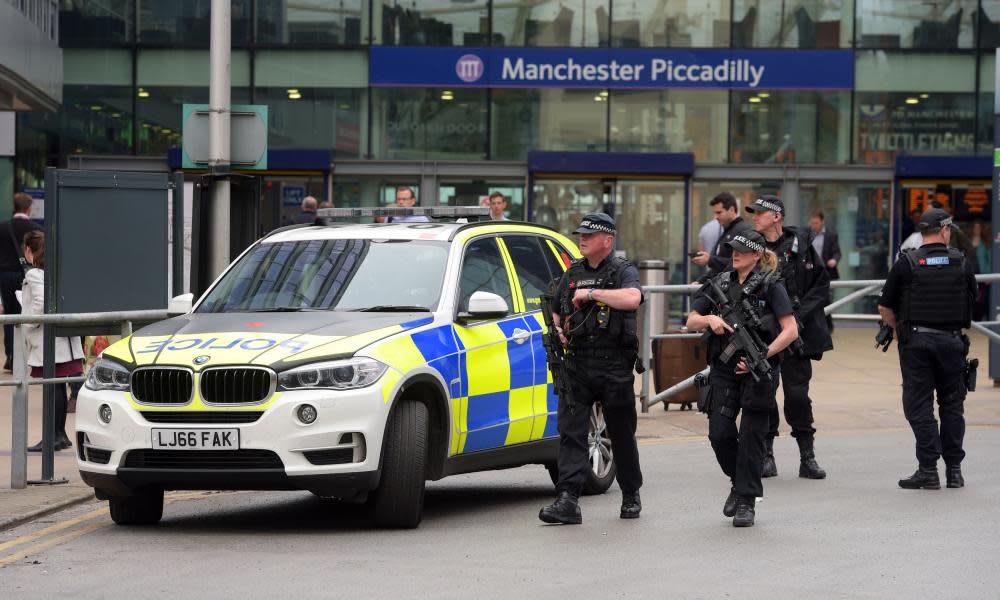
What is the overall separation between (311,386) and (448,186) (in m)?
20.2

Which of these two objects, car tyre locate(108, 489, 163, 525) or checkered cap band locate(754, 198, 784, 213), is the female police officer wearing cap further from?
car tyre locate(108, 489, 163, 525)

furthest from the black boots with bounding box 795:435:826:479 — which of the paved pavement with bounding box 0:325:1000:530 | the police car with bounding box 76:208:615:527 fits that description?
the police car with bounding box 76:208:615:527

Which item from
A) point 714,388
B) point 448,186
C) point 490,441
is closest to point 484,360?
point 490,441

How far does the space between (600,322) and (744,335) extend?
0.83 meters

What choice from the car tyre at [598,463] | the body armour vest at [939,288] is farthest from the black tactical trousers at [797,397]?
the car tyre at [598,463]

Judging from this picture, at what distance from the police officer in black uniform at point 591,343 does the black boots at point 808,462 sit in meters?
2.60

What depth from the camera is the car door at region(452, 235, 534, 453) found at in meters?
9.70

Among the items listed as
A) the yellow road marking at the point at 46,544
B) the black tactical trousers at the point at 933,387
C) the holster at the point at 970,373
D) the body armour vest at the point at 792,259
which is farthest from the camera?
the body armour vest at the point at 792,259

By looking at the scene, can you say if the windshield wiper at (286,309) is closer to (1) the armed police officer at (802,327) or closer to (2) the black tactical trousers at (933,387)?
(1) the armed police officer at (802,327)

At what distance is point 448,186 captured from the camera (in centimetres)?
2886

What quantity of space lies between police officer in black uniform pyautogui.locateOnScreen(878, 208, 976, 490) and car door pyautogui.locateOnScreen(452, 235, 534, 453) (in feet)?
9.14

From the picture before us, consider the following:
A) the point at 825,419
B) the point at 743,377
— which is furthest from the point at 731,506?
the point at 825,419

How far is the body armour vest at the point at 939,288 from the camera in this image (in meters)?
11.4

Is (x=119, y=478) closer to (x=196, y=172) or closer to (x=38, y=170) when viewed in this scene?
(x=196, y=172)
